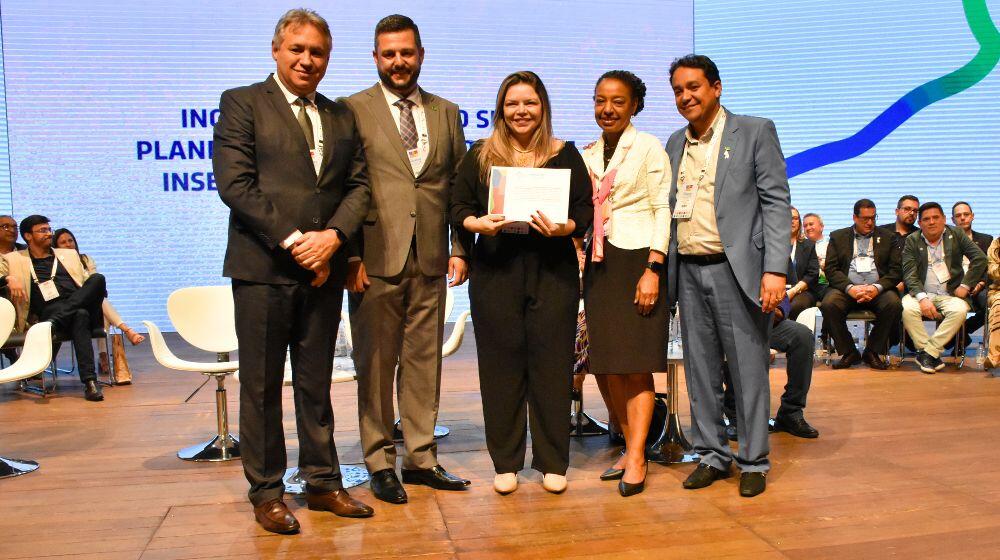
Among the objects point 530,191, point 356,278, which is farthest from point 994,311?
point 356,278

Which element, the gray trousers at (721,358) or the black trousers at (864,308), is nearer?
the gray trousers at (721,358)

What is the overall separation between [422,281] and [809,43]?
6.63 m

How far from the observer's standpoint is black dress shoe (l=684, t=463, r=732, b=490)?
11.4 feet

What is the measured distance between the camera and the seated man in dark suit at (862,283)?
6.88 metres

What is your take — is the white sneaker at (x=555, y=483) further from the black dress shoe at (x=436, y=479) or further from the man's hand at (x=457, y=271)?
the man's hand at (x=457, y=271)

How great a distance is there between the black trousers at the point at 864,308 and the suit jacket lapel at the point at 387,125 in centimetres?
471

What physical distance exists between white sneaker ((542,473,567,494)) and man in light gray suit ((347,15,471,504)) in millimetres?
330

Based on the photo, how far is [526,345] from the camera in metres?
3.42

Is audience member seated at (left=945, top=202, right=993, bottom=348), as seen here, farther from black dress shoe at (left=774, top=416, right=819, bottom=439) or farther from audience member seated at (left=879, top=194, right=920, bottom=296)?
black dress shoe at (left=774, top=416, right=819, bottom=439)

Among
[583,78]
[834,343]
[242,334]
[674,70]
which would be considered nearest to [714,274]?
[674,70]

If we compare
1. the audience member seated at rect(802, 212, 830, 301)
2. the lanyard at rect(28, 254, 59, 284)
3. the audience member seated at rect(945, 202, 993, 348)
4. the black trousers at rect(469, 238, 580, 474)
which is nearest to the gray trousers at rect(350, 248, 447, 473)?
the black trousers at rect(469, 238, 580, 474)

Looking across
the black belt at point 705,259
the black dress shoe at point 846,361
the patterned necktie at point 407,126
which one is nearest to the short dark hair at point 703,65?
the black belt at point 705,259

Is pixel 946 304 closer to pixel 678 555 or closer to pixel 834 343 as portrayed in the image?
pixel 834 343

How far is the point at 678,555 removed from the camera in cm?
276
